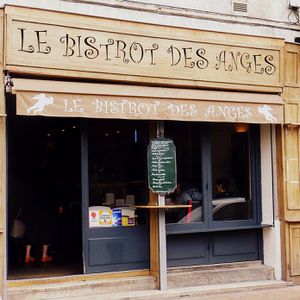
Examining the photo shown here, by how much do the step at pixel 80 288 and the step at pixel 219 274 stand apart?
17.0 inches

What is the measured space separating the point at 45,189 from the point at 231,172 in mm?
3577

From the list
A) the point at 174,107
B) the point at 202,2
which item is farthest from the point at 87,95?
the point at 202,2

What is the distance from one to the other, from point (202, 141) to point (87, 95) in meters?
2.28

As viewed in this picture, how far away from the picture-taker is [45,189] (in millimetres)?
10797

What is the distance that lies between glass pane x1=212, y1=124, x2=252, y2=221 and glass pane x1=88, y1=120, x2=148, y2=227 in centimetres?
124

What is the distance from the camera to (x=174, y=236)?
29.1ft

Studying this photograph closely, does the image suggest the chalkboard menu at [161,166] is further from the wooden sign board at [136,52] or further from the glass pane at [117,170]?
the wooden sign board at [136,52]

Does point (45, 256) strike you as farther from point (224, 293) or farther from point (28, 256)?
point (224, 293)

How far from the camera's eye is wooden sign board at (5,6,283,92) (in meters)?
7.56

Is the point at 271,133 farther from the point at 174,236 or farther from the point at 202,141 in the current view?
the point at 174,236

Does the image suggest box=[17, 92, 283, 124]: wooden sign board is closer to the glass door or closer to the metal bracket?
the metal bracket

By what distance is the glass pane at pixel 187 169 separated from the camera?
9.06 m

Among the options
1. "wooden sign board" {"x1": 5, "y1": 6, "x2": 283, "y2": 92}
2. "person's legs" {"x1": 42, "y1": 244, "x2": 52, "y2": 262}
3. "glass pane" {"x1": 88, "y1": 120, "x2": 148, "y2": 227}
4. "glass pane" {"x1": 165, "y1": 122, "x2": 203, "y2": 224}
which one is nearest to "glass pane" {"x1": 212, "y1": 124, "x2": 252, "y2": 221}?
"glass pane" {"x1": 165, "y1": 122, "x2": 203, "y2": 224}

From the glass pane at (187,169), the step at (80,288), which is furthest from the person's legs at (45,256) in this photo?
the glass pane at (187,169)
